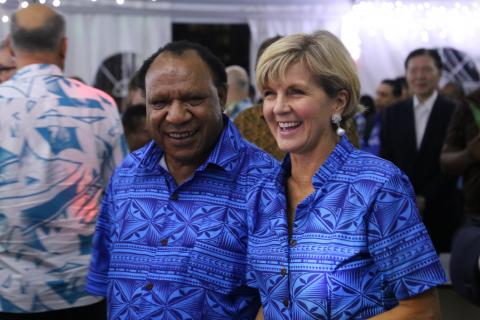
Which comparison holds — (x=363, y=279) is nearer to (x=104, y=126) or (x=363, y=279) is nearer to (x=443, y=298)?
(x=104, y=126)

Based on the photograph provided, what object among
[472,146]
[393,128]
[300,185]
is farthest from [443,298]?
[300,185]

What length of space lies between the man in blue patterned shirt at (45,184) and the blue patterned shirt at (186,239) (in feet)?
2.06

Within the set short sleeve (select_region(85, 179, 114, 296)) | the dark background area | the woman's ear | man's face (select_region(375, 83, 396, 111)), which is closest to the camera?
the woman's ear

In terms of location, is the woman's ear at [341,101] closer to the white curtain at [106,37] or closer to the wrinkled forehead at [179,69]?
the wrinkled forehead at [179,69]

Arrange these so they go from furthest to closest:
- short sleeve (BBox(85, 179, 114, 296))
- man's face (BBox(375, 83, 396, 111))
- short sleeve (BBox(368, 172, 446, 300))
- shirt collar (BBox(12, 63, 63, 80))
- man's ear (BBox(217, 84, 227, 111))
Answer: man's face (BBox(375, 83, 396, 111)), shirt collar (BBox(12, 63, 63, 80)), short sleeve (BBox(85, 179, 114, 296)), man's ear (BBox(217, 84, 227, 111)), short sleeve (BBox(368, 172, 446, 300))

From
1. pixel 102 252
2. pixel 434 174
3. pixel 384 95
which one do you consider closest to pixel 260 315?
pixel 102 252

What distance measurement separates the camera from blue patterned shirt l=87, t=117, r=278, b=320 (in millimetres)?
2494

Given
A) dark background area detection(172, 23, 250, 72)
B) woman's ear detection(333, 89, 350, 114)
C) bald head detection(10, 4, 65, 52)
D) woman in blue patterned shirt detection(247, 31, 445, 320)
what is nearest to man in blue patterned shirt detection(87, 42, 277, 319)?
woman in blue patterned shirt detection(247, 31, 445, 320)

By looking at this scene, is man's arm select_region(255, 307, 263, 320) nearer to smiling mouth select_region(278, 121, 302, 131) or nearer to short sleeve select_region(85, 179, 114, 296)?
smiling mouth select_region(278, 121, 302, 131)

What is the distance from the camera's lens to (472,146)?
3812mm

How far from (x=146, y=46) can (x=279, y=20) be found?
6.02 feet

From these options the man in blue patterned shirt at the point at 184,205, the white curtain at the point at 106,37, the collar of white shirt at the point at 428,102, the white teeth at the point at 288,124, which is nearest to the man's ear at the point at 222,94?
the man in blue patterned shirt at the point at 184,205

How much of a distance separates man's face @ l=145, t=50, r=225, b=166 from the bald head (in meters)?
1.00

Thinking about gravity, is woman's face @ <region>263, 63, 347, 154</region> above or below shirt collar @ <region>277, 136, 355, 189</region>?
above
